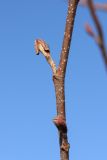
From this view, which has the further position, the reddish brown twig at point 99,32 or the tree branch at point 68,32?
the tree branch at point 68,32

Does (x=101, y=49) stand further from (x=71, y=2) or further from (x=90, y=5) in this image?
(x=71, y=2)

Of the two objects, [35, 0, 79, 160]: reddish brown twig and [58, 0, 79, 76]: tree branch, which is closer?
[35, 0, 79, 160]: reddish brown twig

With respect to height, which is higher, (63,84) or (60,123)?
(63,84)

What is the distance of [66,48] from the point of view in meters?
2.19

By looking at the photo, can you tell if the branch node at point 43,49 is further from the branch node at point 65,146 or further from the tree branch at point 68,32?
the branch node at point 65,146

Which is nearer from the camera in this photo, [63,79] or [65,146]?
[65,146]

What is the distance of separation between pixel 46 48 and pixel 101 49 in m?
2.33

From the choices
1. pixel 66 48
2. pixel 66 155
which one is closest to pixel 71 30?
pixel 66 48

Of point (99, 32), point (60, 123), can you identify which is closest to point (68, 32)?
point (60, 123)

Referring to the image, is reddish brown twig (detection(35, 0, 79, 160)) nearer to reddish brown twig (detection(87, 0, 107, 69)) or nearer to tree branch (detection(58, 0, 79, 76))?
tree branch (detection(58, 0, 79, 76))

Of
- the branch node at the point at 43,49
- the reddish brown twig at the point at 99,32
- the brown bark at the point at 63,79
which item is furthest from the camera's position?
the branch node at the point at 43,49

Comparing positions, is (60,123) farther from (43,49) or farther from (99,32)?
(99,32)

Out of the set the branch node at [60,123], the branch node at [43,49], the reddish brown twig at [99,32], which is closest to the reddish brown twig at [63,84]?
the branch node at [60,123]

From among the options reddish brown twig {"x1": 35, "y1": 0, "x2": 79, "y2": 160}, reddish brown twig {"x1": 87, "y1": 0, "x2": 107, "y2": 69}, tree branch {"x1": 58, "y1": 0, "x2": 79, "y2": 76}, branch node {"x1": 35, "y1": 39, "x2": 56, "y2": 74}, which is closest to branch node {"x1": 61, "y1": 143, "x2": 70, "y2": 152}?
reddish brown twig {"x1": 35, "y1": 0, "x2": 79, "y2": 160}
